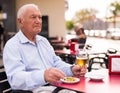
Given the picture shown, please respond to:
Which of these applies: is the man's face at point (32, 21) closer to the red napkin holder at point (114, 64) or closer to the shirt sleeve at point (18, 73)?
the shirt sleeve at point (18, 73)

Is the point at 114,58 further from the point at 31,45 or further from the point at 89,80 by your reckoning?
the point at 31,45

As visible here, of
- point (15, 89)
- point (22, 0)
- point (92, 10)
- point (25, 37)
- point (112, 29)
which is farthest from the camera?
point (112, 29)

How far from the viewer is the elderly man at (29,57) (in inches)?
75.4

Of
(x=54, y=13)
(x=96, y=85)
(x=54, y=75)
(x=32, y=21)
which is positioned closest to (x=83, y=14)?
(x=54, y=13)

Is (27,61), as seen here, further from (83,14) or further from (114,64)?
(83,14)

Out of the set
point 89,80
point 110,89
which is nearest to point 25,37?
point 89,80

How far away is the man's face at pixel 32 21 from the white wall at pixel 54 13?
7210 millimetres

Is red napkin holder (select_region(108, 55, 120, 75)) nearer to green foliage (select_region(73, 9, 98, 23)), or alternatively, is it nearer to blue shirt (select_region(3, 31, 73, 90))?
blue shirt (select_region(3, 31, 73, 90))

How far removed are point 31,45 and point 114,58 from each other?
76cm

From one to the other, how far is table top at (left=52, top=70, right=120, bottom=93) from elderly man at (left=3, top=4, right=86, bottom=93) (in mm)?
114

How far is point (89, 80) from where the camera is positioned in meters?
2.05

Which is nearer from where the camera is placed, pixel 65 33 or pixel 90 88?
pixel 90 88

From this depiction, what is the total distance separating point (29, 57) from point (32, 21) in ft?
1.10

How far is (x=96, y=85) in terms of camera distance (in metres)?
1.92
